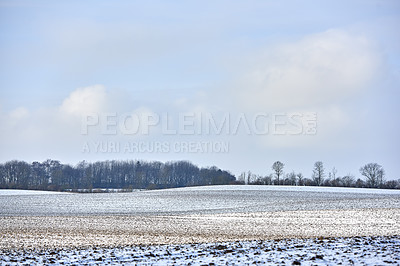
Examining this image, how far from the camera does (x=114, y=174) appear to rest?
155 m

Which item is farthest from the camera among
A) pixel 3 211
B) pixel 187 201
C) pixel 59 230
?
pixel 187 201

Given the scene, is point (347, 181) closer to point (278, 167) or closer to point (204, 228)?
point (278, 167)

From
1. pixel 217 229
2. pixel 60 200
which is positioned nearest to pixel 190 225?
pixel 217 229

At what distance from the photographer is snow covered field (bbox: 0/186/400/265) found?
1648 centimetres

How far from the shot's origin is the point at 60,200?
61.2 meters

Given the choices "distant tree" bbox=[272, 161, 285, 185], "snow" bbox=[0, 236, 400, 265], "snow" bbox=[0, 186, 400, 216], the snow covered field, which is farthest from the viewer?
"distant tree" bbox=[272, 161, 285, 185]

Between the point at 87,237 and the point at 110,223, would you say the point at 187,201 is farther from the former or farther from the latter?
the point at 87,237

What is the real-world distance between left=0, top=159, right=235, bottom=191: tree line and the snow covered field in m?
76.1

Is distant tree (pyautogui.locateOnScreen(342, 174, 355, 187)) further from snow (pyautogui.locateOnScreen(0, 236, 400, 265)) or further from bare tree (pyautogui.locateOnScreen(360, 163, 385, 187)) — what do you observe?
snow (pyautogui.locateOnScreen(0, 236, 400, 265))

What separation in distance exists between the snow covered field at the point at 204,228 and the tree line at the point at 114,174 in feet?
250

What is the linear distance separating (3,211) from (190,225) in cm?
2310

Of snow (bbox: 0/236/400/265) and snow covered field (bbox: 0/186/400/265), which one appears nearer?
snow (bbox: 0/236/400/265)

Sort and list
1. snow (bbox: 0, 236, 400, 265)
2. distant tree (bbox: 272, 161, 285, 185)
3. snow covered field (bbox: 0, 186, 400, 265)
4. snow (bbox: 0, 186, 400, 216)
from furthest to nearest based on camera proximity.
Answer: distant tree (bbox: 272, 161, 285, 185)
snow (bbox: 0, 186, 400, 216)
snow covered field (bbox: 0, 186, 400, 265)
snow (bbox: 0, 236, 400, 265)

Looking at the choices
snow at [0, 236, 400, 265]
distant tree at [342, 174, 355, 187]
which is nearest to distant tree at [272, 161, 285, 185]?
distant tree at [342, 174, 355, 187]
